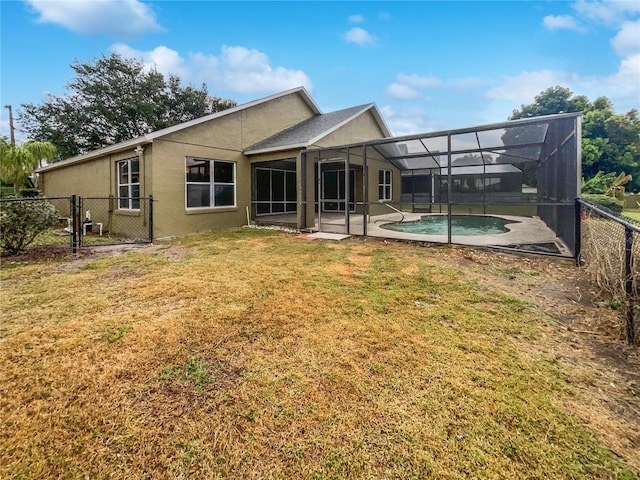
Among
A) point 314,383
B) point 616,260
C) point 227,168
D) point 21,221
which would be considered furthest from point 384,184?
point 314,383

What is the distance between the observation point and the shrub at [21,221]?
622 cm

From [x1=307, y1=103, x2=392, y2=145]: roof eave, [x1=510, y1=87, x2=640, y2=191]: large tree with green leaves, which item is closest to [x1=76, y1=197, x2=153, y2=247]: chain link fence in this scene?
[x1=307, y1=103, x2=392, y2=145]: roof eave

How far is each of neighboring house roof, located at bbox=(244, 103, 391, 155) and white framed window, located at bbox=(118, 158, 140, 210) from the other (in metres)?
3.72

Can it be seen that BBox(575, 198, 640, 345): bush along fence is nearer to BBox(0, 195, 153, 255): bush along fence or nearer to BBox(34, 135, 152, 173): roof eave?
BBox(0, 195, 153, 255): bush along fence

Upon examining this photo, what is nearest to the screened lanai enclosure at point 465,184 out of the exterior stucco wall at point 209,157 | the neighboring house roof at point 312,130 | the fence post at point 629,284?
the neighboring house roof at point 312,130

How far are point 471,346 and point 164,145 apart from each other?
971 centimetres

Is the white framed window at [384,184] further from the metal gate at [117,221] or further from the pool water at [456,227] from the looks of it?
the metal gate at [117,221]

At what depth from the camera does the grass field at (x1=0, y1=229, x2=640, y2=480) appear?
1.68 m

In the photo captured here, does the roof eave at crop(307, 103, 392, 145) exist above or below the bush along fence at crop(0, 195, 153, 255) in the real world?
above

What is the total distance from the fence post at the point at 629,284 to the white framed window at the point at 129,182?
36.5 feet

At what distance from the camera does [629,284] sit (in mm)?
2945

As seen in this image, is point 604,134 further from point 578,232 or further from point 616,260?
point 616,260

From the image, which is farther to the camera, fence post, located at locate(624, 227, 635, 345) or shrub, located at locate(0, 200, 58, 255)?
shrub, located at locate(0, 200, 58, 255)

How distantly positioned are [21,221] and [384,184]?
528 inches
